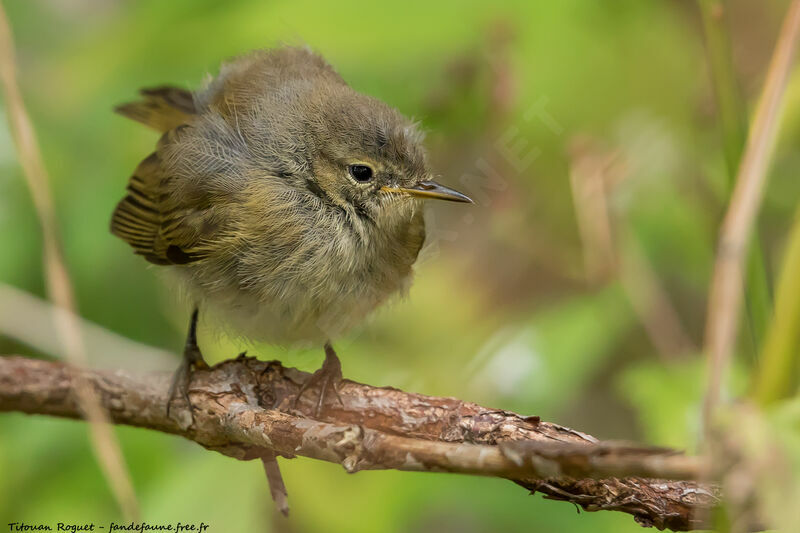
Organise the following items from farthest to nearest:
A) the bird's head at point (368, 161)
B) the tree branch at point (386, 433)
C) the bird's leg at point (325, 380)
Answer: the bird's head at point (368, 161)
the bird's leg at point (325, 380)
the tree branch at point (386, 433)

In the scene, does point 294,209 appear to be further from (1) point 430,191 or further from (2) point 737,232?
(2) point 737,232

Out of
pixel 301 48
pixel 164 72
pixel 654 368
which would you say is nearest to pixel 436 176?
pixel 301 48

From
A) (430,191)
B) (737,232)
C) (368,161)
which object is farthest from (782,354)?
(368,161)

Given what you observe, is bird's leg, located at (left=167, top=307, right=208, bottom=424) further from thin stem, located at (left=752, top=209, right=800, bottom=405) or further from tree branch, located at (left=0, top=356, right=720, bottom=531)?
thin stem, located at (left=752, top=209, right=800, bottom=405)

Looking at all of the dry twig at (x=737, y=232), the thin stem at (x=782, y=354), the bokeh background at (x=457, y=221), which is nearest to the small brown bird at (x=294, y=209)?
the bokeh background at (x=457, y=221)

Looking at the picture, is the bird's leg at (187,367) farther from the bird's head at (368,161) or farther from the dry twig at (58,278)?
the bird's head at (368,161)

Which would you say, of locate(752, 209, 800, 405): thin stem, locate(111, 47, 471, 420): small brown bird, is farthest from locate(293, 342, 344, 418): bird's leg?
locate(752, 209, 800, 405): thin stem

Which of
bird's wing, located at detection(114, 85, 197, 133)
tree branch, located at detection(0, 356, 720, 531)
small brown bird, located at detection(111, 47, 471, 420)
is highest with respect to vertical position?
bird's wing, located at detection(114, 85, 197, 133)
